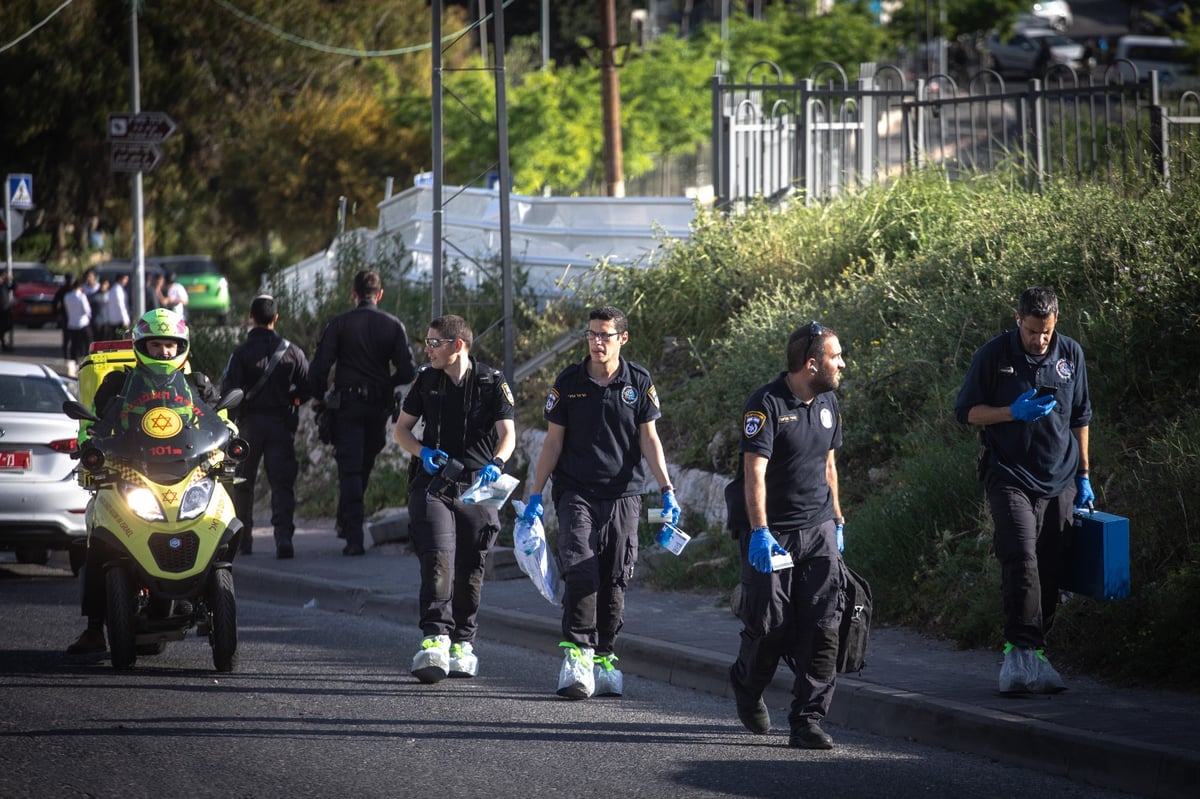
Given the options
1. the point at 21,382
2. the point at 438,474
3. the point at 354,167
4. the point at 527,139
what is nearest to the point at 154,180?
the point at 354,167

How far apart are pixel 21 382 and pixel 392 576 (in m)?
3.86

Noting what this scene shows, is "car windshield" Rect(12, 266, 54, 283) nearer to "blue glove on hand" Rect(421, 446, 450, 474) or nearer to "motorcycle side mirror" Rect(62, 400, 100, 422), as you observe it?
"motorcycle side mirror" Rect(62, 400, 100, 422)

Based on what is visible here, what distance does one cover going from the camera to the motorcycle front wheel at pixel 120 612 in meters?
7.86

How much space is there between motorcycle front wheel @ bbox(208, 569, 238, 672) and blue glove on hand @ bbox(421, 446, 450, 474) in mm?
1179

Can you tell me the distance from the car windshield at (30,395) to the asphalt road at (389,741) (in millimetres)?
3833

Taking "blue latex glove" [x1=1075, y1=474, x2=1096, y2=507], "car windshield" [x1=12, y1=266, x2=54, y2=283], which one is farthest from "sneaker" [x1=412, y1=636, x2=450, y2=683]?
"car windshield" [x1=12, y1=266, x2=54, y2=283]

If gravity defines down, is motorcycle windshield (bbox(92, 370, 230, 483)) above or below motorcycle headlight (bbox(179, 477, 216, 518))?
above

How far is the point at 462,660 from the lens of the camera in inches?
324

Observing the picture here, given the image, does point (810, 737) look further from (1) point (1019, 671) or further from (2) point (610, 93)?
(2) point (610, 93)

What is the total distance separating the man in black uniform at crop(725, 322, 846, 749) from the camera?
649cm

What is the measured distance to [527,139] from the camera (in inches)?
1453

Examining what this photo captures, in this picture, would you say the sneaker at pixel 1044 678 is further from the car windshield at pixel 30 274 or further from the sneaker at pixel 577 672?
the car windshield at pixel 30 274

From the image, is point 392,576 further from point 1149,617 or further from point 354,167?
point 354,167

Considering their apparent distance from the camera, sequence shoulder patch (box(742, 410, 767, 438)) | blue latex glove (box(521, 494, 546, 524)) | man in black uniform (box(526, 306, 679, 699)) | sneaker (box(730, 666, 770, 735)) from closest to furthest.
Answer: shoulder patch (box(742, 410, 767, 438)) < sneaker (box(730, 666, 770, 735)) < man in black uniform (box(526, 306, 679, 699)) < blue latex glove (box(521, 494, 546, 524))
